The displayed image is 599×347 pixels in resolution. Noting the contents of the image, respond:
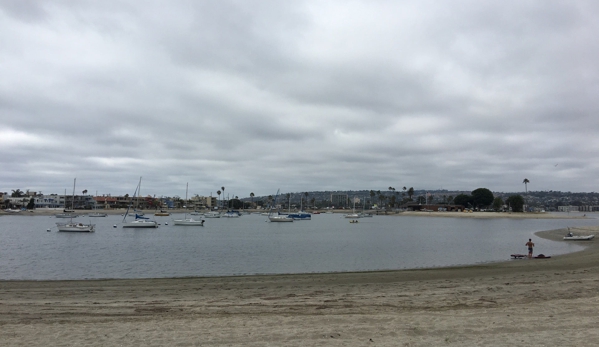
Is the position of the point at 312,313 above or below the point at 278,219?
above

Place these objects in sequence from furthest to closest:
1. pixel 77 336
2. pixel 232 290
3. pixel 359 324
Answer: pixel 232 290
pixel 359 324
pixel 77 336

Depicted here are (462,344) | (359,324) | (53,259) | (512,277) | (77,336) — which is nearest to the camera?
(462,344)

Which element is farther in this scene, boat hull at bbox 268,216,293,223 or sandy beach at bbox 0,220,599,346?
boat hull at bbox 268,216,293,223

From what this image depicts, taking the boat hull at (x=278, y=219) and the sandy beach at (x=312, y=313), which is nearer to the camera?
the sandy beach at (x=312, y=313)

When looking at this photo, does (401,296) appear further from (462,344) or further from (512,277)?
(512,277)

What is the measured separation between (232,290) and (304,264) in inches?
565

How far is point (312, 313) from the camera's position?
42.3 feet

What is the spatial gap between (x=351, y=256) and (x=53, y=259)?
26529mm

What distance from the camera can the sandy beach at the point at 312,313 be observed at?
9.89 metres

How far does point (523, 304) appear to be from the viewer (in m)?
13.8

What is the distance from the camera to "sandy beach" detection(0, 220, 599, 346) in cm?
989

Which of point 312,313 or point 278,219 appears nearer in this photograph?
point 312,313

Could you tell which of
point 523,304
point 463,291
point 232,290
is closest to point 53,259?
point 232,290

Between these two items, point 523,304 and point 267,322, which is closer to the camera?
point 267,322
